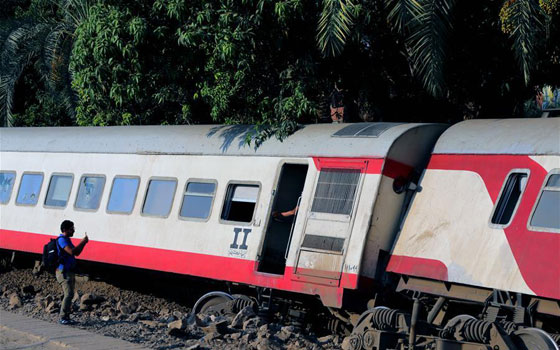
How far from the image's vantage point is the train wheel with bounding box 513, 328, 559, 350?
1033cm

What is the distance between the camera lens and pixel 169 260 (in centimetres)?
1533

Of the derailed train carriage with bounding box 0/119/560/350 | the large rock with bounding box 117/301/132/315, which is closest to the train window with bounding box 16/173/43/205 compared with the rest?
the derailed train carriage with bounding box 0/119/560/350

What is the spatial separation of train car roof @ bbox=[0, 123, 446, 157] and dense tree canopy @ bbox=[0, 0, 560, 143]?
45 centimetres

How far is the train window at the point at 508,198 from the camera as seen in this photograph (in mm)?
11602

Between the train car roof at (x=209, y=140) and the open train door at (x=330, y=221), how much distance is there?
0.92 feet

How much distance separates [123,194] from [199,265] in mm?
2694

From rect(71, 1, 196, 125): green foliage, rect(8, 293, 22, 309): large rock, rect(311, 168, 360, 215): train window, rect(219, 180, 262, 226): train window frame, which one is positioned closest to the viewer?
rect(311, 168, 360, 215): train window

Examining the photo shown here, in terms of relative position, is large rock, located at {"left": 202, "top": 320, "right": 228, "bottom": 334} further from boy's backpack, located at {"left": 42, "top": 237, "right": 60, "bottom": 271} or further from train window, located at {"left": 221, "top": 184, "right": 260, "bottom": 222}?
train window, located at {"left": 221, "top": 184, "right": 260, "bottom": 222}

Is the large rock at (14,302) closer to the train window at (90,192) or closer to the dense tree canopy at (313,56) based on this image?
the train window at (90,192)

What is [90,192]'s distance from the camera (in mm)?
17219

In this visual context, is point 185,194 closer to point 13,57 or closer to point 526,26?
point 526,26

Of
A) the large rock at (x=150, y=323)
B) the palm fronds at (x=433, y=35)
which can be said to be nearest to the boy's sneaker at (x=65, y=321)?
the large rock at (x=150, y=323)

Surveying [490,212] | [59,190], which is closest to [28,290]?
[59,190]

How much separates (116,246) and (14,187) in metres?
4.10
